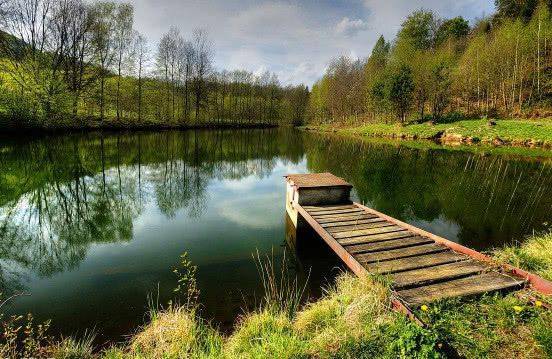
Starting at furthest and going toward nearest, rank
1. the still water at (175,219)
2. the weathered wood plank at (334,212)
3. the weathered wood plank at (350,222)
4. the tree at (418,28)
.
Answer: the tree at (418,28), the weathered wood plank at (334,212), the weathered wood plank at (350,222), the still water at (175,219)

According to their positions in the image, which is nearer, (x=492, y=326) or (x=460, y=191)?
(x=492, y=326)

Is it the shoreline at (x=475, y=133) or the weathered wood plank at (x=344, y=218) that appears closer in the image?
the weathered wood plank at (x=344, y=218)

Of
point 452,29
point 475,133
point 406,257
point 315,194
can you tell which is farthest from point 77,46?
point 452,29

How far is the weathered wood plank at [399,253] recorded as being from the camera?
5.57 metres

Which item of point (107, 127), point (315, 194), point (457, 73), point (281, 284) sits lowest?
point (281, 284)

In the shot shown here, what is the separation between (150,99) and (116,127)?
9169 millimetres

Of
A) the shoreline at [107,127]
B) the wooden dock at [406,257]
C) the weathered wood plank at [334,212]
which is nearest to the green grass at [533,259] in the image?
the wooden dock at [406,257]

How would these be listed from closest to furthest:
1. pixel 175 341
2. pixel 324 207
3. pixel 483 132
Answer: pixel 175 341 → pixel 324 207 → pixel 483 132

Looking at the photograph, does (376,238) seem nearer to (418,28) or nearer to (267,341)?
(267,341)

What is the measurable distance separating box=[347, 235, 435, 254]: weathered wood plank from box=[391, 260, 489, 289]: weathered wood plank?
97 centimetres

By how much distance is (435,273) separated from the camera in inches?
195

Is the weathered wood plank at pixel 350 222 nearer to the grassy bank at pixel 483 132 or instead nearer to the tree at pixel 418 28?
the grassy bank at pixel 483 132

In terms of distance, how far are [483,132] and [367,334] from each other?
124 ft

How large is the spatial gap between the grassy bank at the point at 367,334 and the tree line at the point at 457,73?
138 feet
